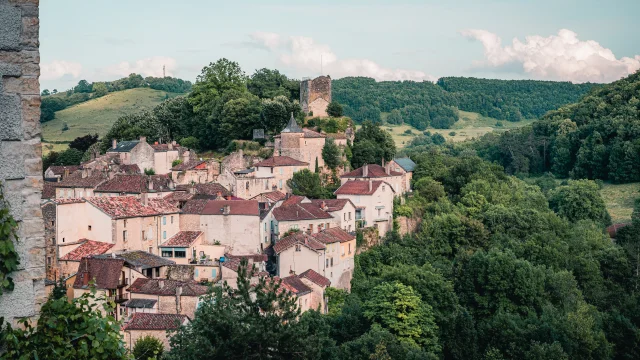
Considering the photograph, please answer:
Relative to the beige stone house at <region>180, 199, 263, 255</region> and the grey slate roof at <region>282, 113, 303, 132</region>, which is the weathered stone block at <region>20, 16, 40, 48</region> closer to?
the beige stone house at <region>180, 199, 263, 255</region>

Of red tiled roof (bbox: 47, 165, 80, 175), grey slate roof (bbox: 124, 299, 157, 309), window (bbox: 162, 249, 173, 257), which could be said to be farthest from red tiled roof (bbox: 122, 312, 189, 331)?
red tiled roof (bbox: 47, 165, 80, 175)

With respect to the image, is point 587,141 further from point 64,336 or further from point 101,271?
point 64,336

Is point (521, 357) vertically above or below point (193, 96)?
Result: below

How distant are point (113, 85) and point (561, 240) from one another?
90.6 meters

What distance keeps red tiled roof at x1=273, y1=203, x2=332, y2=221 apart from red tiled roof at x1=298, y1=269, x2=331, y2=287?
502 cm

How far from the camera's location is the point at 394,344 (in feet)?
105

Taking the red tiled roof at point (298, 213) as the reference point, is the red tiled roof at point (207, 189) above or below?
above

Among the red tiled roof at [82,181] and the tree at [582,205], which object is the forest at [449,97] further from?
the red tiled roof at [82,181]

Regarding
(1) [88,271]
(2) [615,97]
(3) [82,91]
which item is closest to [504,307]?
(1) [88,271]

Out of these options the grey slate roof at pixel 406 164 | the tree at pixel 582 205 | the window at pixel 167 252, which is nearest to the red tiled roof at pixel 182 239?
the window at pixel 167 252

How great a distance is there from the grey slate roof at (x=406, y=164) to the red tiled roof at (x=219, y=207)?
19860 mm

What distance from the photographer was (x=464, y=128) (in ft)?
460

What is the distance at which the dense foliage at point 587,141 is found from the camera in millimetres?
75688

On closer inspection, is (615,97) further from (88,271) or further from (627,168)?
(88,271)
